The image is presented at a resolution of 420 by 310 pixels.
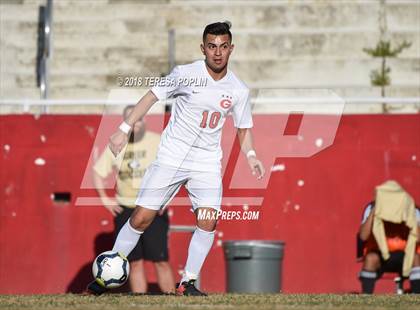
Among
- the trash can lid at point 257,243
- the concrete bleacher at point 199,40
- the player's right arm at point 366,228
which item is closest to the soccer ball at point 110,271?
the trash can lid at point 257,243

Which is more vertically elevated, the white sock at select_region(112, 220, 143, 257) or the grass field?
the white sock at select_region(112, 220, 143, 257)

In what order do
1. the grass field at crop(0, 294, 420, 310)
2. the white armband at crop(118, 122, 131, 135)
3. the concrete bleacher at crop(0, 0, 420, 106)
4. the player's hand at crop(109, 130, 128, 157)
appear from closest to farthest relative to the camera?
1. the grass field at crop(0, 294, 420, 310)
2. the player's hand at crop(109, 130, 128, 157)
3. the white armband at crop(118, 122, 131, 135)
4. the concrete bleacher at crop(0, 0, 420, 106)

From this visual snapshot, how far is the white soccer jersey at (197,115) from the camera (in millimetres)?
8828

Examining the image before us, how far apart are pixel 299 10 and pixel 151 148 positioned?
4034 mm

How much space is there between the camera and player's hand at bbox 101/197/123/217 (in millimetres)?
11892

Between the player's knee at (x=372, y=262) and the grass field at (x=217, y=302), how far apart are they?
9.36 ft

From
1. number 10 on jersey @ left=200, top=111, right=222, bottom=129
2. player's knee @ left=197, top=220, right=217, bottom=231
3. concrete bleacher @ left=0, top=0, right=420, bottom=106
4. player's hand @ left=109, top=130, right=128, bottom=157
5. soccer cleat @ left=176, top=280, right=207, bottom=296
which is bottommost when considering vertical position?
soccer cleat @ left=176, top=280, right=207, bottom=296

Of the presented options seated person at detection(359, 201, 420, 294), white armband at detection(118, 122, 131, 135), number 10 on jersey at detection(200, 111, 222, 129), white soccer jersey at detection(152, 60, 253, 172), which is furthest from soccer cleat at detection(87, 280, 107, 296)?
seated person at detection(359, 201, 420, 294)

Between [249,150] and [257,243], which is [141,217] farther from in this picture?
[257,243]

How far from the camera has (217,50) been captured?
8.79m

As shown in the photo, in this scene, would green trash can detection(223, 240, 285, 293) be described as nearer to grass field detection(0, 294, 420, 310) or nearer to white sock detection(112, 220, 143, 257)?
grass field detection(0, 294, 420, 310)

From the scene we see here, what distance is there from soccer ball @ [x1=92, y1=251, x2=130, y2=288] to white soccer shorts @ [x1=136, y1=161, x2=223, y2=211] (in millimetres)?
532

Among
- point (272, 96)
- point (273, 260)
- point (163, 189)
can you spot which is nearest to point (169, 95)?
point (163, 189)

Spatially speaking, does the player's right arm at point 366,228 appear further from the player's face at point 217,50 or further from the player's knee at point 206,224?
the player's face at point 217,50
